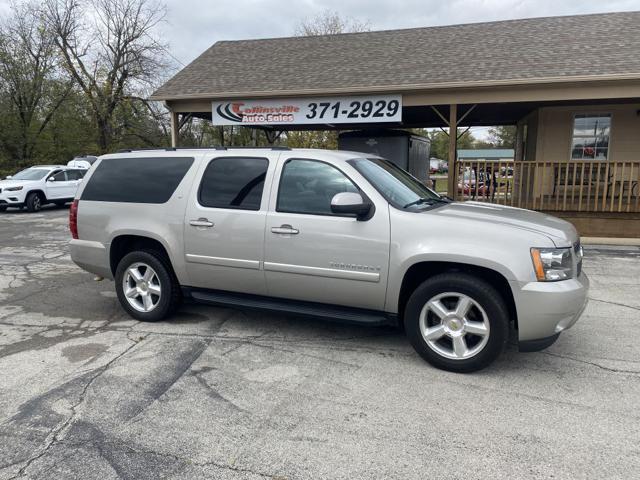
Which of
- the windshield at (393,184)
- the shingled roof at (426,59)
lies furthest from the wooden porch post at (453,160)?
the windshield at (393,184)

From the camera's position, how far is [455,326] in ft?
12.7

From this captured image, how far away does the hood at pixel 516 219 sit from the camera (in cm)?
382

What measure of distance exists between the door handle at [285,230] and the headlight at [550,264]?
1.92 metres

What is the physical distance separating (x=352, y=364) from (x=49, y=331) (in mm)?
3132

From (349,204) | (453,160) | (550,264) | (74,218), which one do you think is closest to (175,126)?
(453,160)

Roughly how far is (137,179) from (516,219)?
3.72 m

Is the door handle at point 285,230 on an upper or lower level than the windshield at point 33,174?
lower

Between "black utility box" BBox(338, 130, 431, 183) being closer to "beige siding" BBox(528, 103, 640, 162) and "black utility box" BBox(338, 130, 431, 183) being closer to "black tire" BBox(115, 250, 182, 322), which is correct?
"beige siding" BBox(528, 103, 640, 162)

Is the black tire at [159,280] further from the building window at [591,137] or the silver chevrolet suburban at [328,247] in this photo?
the building window at [591,137]

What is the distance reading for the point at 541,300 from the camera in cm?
358

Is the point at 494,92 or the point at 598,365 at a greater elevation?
the point at 494,92

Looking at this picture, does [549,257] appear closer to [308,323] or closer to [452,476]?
[452,476]

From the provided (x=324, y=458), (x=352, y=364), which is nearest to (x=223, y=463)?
(x=324, y=458)

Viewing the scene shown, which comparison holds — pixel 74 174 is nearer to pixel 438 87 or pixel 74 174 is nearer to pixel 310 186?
pixel 438 87
